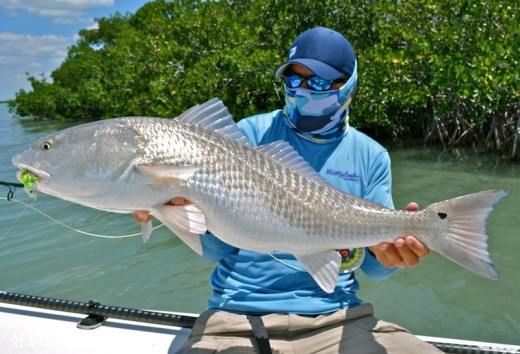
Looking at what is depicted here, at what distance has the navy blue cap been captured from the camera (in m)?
2.42

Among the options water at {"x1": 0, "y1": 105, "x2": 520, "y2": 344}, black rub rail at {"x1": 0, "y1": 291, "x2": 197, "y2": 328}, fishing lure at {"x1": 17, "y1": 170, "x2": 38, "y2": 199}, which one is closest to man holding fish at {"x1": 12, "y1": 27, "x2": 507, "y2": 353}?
fishing lure at {"x1": 17, "y1": 170, "x2": 38, "y2": 199}

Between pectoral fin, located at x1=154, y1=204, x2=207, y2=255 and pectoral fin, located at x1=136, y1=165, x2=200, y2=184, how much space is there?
9 cm

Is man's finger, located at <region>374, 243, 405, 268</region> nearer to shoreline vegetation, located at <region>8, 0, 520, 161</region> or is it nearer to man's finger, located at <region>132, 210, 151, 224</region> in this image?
man's finger, located at <region>132, 210, 151, 224</region>

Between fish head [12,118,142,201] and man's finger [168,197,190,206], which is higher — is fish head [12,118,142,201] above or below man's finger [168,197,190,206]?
above

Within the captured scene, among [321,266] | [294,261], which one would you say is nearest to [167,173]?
[321,266]

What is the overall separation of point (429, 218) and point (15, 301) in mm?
2431

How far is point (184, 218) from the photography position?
73.3 inches

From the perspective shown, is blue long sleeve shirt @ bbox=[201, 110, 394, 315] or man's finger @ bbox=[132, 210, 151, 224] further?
blue long sleeve shirt @ bbox=[201, 110, 394, 315]

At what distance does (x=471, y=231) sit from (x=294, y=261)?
2.35 feet

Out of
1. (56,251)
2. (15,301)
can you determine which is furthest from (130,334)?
(56,251)

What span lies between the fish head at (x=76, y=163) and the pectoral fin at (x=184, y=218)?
0.62 ft

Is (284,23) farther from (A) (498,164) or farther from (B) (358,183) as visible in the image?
(B) (358,183)

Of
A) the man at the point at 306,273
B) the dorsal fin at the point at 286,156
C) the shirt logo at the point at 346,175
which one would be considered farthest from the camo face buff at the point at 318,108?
the dorsal fin at the point at 286,156

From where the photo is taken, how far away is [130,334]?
286 centimetres
